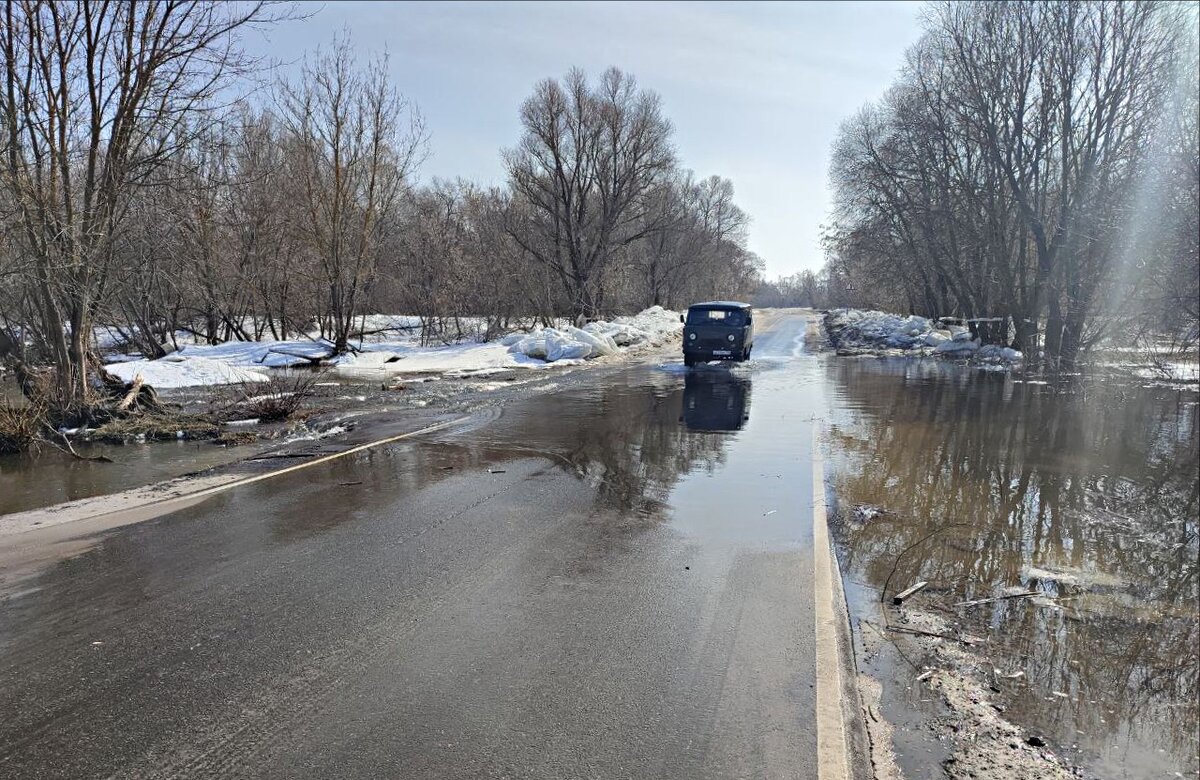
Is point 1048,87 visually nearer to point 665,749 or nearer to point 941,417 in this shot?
point 941,417

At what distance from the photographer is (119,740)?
10.6 feet

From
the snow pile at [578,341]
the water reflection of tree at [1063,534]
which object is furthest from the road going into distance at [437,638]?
the snow pile at [578,341]

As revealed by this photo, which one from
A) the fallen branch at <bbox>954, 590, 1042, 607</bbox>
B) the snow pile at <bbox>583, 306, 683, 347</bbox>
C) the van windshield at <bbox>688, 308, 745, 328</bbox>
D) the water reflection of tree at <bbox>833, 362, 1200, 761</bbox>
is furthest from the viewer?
the snow pile at <bbox>583, 306, 683, 347</bbox>

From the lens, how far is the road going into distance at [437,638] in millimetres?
3189

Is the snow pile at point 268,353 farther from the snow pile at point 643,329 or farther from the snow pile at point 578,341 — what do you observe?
the snow pile at point 643,329

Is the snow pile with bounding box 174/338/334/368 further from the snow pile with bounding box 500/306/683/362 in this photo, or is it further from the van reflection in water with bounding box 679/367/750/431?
the van reflection in water with bounding box 679/367/750/431

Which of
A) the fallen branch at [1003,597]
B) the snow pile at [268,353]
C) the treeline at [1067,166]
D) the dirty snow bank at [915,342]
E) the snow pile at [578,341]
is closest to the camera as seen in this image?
the fallen branch at [1003,597]

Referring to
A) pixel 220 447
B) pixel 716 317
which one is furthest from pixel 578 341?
pixel 220 447

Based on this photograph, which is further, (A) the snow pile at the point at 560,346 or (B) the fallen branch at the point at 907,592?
(A) the snow pile at the point at 560,346

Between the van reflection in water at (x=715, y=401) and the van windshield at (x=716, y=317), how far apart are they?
11.1 feet

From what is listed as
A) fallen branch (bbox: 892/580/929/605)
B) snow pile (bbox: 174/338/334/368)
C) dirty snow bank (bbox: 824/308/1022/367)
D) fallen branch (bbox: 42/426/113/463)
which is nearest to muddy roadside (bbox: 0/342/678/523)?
fallen branch (bbox: 42/426/113/463)

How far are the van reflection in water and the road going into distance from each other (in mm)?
4558

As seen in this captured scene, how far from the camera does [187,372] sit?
20984 mm

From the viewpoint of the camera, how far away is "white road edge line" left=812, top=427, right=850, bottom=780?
3150mm
